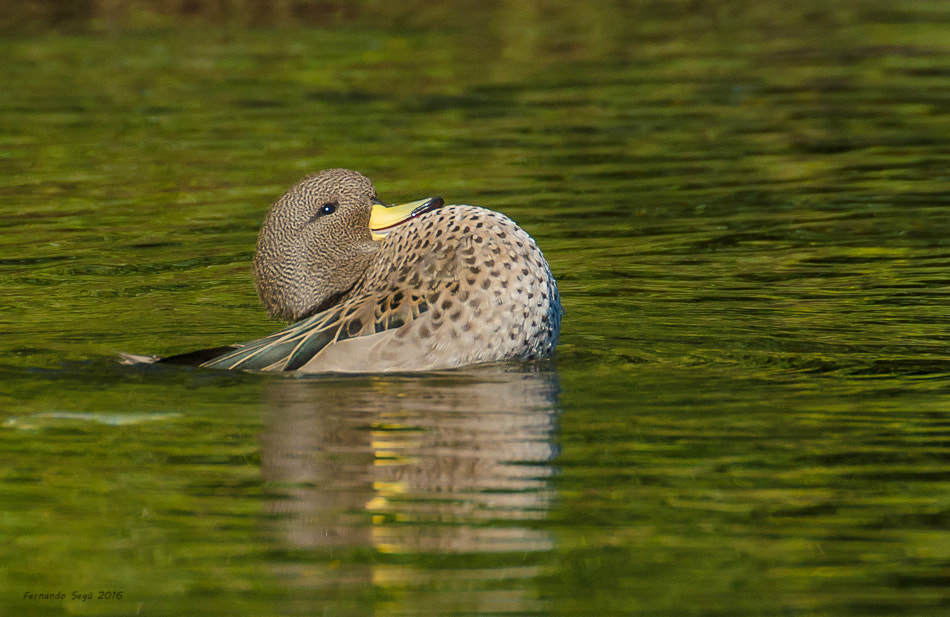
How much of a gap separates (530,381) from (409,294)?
67 centimetres

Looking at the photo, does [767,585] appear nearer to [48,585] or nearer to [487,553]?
[487,553]

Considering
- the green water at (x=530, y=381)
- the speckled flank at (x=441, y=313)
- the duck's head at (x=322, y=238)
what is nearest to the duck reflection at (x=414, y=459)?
the green water at (x=530, y=381)

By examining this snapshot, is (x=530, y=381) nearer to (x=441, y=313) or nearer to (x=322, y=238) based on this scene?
(x=441, y=313)

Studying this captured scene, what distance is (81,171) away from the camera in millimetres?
15008

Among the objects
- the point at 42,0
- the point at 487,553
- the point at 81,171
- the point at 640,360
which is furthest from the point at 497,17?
the point at 487,553

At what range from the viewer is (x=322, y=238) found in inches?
316

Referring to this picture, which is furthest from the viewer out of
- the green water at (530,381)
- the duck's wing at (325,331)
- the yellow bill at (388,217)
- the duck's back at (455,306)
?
the yellow bill at (388,217)

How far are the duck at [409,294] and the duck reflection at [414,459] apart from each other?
0.14 m

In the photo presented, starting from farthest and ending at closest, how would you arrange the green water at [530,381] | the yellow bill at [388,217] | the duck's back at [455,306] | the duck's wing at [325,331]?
the yellow bill at [388,217]
the duck's wing at [325,331]
the duck's back at [455,306]
the green water at [530,381]

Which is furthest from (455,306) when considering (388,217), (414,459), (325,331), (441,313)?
(414,459)

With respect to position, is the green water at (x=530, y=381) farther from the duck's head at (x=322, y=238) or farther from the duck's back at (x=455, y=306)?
the duck's head at (x=322, y=238)

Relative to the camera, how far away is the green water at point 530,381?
16.6ft

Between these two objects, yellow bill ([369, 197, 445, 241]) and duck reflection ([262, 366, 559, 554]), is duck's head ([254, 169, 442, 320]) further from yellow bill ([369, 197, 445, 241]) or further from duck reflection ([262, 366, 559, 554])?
duck reflection ([262, 366, 559, 554])

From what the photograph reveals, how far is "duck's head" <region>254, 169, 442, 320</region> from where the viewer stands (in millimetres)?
8039
